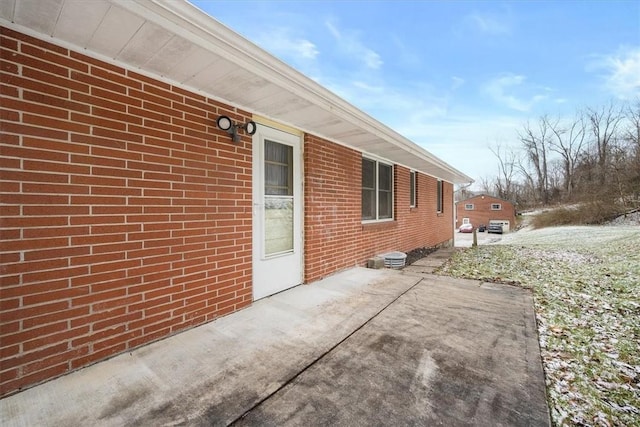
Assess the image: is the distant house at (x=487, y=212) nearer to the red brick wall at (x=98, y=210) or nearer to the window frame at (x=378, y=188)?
the window frame at (x=378, y=188)

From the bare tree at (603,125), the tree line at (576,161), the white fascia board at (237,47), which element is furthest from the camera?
the bare tree at (603,125)

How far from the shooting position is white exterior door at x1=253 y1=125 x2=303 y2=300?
3.45 metres

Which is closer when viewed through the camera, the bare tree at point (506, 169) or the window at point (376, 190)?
the window at point (376, 190)

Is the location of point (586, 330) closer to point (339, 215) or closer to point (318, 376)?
point (318, 376)

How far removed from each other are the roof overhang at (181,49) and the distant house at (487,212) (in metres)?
39.6

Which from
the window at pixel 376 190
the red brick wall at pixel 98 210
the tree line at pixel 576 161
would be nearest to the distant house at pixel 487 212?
the tree line at pixel 576 161

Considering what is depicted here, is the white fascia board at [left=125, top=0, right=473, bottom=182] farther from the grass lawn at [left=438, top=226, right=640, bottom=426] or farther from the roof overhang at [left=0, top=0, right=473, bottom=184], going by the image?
the grass lawn at [left=438, top=226, right=640, bottom=426]

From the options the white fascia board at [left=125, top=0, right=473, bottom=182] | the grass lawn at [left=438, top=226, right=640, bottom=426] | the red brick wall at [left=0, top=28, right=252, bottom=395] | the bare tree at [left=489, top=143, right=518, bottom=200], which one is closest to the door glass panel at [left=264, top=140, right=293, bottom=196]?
the red brick wall at [left=0, top=28, right=252, bottom=395]

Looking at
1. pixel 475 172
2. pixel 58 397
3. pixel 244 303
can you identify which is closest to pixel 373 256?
pixel 244 303

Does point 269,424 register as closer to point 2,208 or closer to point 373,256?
point 2,208

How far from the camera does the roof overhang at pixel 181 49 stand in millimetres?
1630

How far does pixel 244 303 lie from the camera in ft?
10.5

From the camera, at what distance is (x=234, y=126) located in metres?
3.00

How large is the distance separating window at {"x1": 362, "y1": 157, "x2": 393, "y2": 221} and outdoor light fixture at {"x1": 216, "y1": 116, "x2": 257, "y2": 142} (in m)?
3.14
